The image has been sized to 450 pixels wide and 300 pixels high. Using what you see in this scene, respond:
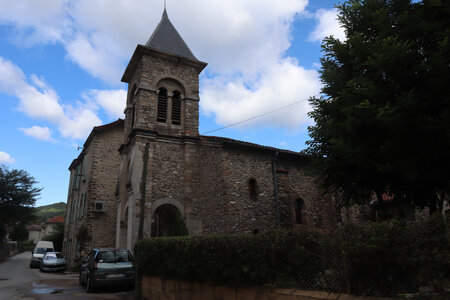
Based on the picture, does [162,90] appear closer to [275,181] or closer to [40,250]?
[275,181]

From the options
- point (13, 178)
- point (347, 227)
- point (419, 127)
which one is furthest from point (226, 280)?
point (13, 178)

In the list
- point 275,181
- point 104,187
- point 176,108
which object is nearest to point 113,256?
point 275,181

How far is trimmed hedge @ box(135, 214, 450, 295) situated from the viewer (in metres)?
4.06

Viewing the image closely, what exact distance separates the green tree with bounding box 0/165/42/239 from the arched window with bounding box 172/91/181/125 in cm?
2579

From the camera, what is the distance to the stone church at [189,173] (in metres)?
14.5

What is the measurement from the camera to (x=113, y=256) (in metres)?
11.5

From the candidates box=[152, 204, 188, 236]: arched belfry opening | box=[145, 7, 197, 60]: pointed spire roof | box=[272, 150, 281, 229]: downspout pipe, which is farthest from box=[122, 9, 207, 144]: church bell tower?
box=[272, 150, 281, 229]: downspout pipe

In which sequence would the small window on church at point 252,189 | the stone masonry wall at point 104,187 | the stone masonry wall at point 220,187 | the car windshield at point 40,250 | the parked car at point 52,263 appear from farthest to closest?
the car windshield at point 40,250
the stone masonry wall at point 104,187
the parked car at point 52,263
the small window on church at point 252,189
the stone masonry wall at point 220,187

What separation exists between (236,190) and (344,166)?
7.12 meters

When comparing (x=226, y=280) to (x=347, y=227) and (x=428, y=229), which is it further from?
(x=428, y=229)

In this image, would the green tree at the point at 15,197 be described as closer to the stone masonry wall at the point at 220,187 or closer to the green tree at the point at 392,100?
the stone masonry wall at the point at 220,187

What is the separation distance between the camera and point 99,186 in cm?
2247

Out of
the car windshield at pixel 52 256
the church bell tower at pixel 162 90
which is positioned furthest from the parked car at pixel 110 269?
the car windshield at pixel 52 256

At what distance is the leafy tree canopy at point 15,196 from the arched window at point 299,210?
99.5 feet
